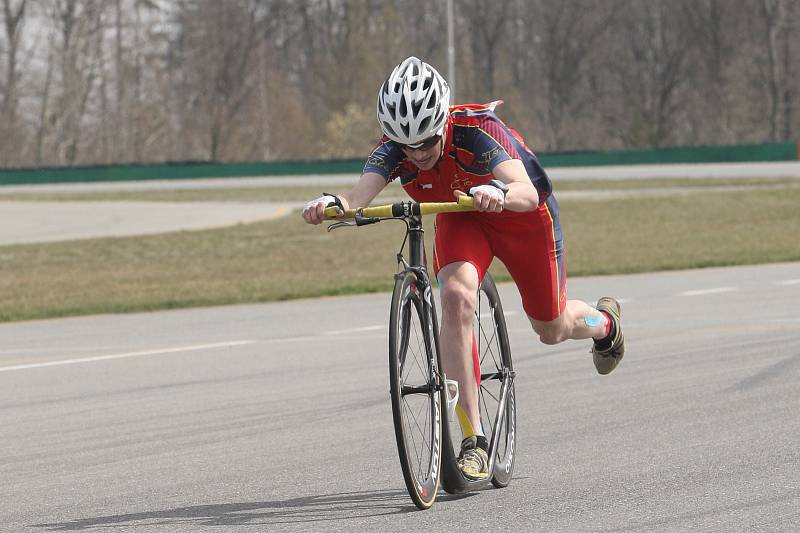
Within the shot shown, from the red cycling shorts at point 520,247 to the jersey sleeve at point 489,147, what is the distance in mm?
362

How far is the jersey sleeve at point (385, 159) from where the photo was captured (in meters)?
5.96

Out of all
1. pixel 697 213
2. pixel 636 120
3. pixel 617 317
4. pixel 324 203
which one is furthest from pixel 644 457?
pixel 636 120

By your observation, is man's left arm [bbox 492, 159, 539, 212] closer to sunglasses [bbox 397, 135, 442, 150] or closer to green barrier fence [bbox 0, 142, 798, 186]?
sunglasses [bbox 397, 135, 442, 150]

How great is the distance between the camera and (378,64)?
8038 centimetres

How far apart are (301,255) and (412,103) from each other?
1863 cm

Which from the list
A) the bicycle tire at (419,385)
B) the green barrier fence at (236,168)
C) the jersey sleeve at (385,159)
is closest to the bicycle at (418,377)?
the bicycle tire at (419,385)

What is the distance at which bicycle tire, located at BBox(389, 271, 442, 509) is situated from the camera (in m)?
5.52

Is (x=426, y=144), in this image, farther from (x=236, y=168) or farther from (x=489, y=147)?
(x=236, y=168)

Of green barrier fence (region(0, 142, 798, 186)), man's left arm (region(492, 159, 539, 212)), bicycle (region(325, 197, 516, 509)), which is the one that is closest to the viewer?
bicycle (region(325, 197, 516, 509))

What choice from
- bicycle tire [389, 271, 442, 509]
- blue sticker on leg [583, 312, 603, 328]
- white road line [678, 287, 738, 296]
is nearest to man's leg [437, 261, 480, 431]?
bicycle tire [389, 271, 442, 509]

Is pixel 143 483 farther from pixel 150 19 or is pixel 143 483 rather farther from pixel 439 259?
pixel 150 19

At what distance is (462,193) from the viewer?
18.2 feet

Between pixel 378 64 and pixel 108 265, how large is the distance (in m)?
58.6

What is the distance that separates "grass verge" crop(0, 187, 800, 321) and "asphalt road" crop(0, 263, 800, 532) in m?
3.96
